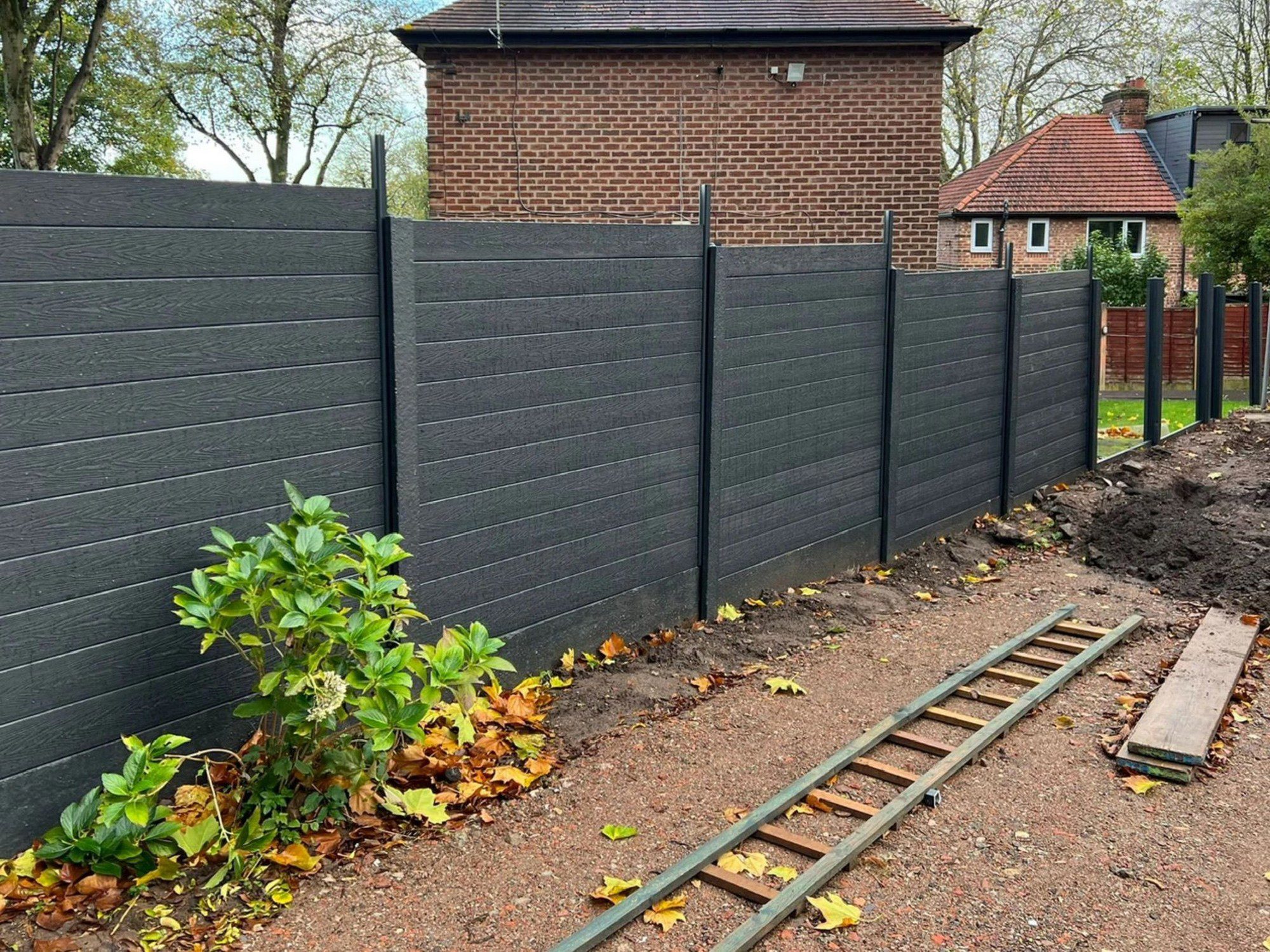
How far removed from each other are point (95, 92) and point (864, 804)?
3143cm

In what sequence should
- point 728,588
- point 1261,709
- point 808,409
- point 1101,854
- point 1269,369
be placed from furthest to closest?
point 1269,369, point 808,409, point 728,588, point 1261,709, point 1101,854

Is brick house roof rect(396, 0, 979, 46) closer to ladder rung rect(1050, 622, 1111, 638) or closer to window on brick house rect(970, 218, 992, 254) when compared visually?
ladder rung rect(1050, 622, 1111, 638)

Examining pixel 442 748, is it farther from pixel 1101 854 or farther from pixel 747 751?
pixel 1101 854

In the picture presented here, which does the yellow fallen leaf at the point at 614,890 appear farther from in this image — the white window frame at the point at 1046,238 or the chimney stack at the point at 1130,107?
the chimney stack at the point at 1130,107

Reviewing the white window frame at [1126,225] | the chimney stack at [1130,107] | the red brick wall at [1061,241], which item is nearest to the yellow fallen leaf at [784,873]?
the red brick wall at [1061,241]

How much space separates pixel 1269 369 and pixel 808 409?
14101 mm

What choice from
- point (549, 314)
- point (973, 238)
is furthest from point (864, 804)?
point (973, 238)

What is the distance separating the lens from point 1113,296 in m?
34.5

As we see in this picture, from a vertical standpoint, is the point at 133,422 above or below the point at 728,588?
above

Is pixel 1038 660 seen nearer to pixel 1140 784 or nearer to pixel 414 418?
pixel 1140 784

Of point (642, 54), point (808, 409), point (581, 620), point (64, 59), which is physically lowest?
point (581, 620)

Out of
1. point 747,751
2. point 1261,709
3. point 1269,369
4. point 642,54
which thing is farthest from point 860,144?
point 747,751

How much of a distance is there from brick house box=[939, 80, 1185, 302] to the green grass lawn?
16.0 meters

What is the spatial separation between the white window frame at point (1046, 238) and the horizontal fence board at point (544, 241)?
34713 millimetres
